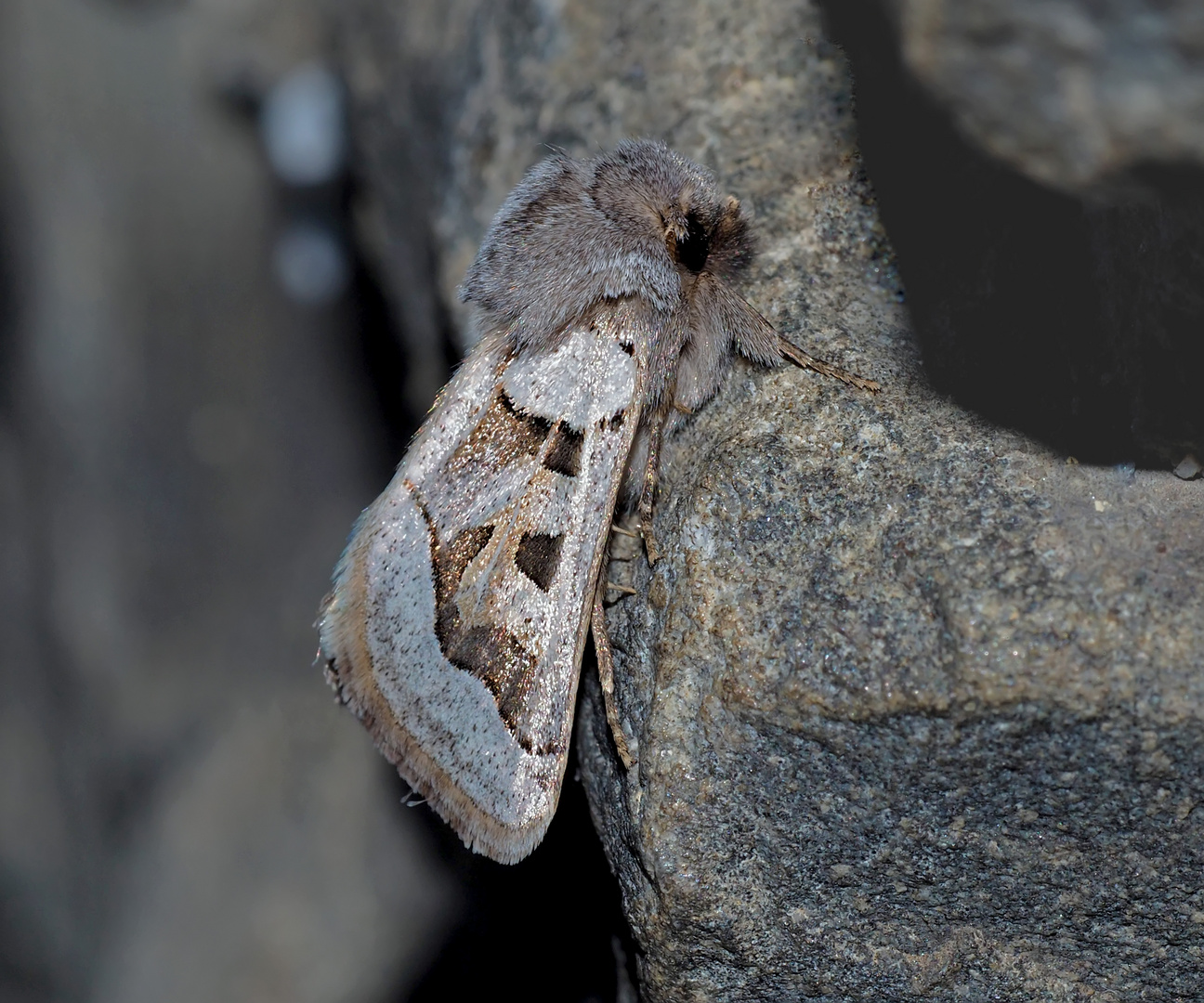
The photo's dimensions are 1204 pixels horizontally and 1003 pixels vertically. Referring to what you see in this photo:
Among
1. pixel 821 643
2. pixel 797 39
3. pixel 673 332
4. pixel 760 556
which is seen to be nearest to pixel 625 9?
pixel 797 39

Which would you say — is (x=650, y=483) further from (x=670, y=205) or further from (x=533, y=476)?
(x=670, y=205)

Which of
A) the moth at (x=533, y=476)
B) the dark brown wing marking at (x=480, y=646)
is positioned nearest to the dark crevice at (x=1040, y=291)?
the moth at (x=533, y=476)

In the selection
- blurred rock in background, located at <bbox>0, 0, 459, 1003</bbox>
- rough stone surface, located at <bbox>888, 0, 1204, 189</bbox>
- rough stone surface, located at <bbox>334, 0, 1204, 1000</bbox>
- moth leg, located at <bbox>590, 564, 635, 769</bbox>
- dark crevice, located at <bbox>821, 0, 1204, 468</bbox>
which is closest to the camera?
rough stone surface, located at <bbox>888, 0, 1204, 189</bbox>

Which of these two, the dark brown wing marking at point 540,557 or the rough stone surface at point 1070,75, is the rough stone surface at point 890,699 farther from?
the rough stone surface at point 1070,75

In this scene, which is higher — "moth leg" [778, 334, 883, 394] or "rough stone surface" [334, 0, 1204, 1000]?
"moth leg" [778, 334, 883, 394]

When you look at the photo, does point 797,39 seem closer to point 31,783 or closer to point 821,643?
point 821,643

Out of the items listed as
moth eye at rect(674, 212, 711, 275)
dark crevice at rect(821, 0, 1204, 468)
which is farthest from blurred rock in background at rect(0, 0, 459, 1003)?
dark crevice at rect(821, 0, 1204, 468)

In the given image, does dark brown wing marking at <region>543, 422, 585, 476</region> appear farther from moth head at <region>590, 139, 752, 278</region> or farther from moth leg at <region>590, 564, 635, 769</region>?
moth head at <region>590, 139, 752, 278</region>
